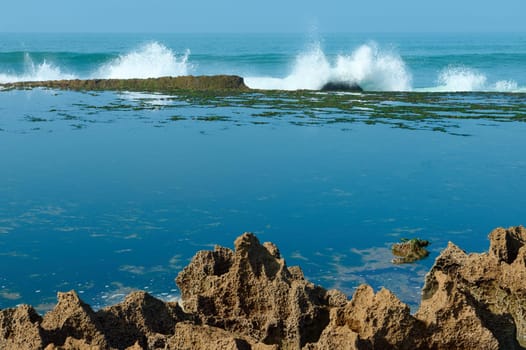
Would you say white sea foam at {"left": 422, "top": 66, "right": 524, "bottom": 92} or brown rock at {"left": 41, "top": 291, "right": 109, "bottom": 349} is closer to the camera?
brown rock at {"left": 41, "top": 291, "right": 109, "bottom": 349}

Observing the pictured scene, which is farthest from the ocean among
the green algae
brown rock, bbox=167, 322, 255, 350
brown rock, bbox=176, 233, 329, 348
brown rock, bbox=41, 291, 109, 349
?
brown rock, bbox=167, 322, 255, 350

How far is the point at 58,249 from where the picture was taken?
38.3 feet

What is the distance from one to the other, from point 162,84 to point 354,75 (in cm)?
1593

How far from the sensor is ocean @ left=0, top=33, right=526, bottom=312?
36.5 ft

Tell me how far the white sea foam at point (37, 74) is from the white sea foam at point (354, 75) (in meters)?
16.9

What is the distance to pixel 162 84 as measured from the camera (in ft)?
146

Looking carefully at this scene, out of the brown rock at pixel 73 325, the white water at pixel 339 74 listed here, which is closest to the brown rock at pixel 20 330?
the brown rock at pixel 73 325

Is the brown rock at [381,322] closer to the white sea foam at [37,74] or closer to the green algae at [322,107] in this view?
the green algae at [322,107]

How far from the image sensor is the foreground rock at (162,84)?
4322 cm

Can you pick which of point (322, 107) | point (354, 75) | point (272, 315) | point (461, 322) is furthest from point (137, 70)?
point (461, 322)

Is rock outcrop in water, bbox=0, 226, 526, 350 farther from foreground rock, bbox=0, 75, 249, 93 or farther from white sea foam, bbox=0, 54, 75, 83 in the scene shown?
white sea foam, bbox=0, 54, 75, 83

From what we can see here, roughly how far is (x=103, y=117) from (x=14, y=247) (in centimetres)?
1753

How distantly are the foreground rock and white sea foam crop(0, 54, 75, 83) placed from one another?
43.5 feet

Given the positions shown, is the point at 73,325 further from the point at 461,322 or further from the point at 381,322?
the point at 461,322
